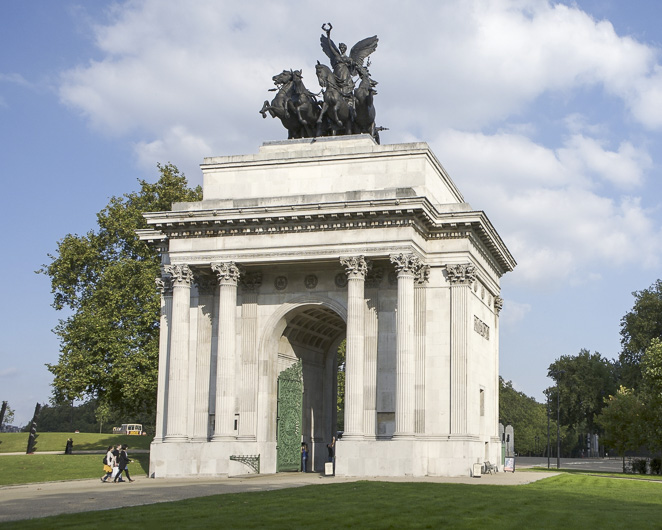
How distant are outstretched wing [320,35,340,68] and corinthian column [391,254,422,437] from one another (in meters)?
13.0

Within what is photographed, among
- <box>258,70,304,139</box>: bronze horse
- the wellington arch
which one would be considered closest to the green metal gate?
the wellington arch

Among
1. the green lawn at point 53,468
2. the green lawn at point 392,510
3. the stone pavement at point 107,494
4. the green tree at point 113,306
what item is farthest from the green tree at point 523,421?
the green lawn at point 392,510

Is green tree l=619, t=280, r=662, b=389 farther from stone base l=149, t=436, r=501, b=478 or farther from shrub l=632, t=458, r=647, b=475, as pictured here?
stone base l=149, t=436, r=501, b=478

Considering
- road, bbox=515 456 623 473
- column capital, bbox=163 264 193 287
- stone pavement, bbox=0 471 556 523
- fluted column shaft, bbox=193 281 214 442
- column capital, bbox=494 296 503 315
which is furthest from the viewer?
road, bbox=515 456 623 473

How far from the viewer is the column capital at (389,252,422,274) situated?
39.7 m

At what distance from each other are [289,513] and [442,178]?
28.0 m

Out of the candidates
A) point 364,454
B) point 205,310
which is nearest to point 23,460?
point 205,310

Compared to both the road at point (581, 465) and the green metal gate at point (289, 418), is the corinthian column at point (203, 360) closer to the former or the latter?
the green metal gate at point (289, 418)

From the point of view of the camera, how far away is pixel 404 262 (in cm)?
3972

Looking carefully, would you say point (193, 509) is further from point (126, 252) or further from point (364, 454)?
point (126, 252)

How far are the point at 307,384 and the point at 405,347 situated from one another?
10414 mm

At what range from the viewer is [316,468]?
48156 millimetres

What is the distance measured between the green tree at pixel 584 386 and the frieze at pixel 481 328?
65138mm

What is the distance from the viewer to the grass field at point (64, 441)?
A: 2918 inches
